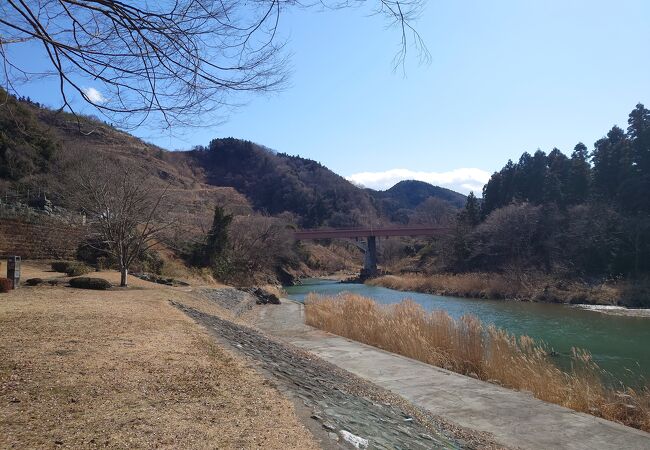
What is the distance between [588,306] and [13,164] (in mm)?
44354

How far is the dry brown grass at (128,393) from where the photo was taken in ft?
15.0

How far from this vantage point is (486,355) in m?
13.0

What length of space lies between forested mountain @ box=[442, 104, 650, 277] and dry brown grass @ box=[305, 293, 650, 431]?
34.1 metres

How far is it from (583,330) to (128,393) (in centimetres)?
2317

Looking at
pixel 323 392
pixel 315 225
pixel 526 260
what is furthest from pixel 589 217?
pixel 315 225

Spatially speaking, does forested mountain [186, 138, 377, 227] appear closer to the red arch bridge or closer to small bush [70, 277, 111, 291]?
the red arch bridge

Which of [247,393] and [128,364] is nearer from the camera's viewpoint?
[247,393]

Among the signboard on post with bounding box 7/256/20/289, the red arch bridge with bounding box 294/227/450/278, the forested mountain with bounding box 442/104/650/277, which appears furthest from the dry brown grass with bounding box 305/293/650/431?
the red arch bridge with bounding box 294/227/450/278

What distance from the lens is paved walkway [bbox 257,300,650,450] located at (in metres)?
7.59

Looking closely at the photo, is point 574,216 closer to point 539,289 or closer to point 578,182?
point 578,182

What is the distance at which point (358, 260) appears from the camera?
122 metres

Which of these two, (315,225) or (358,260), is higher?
(315,225)

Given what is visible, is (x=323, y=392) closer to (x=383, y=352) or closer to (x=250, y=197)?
(x=383, y=352)

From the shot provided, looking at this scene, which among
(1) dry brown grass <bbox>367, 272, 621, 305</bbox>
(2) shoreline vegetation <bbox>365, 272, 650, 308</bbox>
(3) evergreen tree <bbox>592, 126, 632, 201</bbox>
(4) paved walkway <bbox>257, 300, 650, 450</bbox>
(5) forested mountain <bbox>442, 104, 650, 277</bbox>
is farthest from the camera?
(3) evergreen tree <bbox>592, 126, 632, 201</bbox>
